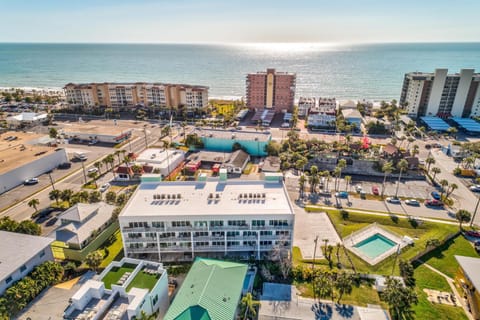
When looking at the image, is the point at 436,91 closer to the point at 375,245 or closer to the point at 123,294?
the point at 375,245

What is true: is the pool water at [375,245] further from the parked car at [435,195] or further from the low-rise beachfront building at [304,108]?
the low-rise beachfront building at [304,108]

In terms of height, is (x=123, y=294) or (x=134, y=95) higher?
(x=134, y=95)

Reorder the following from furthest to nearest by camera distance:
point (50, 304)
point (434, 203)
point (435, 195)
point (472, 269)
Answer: point (435, 195) → point (434, 203) → point (472, 269) → point (50, 304)

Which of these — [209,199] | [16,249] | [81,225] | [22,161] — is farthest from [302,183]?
[22,161]

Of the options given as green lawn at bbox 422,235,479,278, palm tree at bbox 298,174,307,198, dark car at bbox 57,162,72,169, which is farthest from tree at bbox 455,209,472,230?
dark car at bbox 57,162,72,169

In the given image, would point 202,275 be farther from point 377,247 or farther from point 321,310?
point 377,247

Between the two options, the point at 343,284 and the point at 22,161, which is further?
the point at 22,161

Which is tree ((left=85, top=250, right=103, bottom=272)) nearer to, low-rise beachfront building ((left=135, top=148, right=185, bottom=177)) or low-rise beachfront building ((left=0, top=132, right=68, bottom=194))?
low-rise beachfront building ((left=135, top=148, right=185, bottom=177))

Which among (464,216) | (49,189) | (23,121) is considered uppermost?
(23,121)
